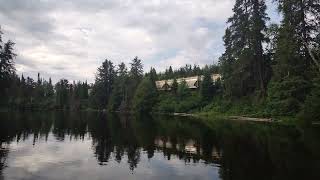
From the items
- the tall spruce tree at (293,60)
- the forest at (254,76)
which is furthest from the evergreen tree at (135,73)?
the tall spruce tree at (293,60)

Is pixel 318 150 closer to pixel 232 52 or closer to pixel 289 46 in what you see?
A: pixel 289 46

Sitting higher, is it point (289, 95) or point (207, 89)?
point (207, 89)

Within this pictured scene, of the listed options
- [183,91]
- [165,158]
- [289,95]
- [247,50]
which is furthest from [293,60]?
[183,91]

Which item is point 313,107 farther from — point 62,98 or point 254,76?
point 62,98

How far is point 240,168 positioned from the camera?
19906 millimetres

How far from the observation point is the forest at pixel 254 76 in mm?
48031

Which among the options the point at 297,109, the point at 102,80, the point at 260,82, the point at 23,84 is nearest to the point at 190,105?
the point at 260,82

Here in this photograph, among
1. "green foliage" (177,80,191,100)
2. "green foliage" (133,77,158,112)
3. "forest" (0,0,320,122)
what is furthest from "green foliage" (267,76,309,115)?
"green foliage" (133,77,158,112)

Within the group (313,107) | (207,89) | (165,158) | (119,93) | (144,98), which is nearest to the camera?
(165,158)

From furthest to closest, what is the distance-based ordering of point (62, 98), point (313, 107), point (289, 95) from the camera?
point (62, 98) < point (289, 95) < point (313, 107)

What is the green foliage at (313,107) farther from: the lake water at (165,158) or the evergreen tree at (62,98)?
→ the evergreen tree at (62,98)

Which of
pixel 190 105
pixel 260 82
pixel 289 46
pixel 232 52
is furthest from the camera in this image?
pixel 190 105

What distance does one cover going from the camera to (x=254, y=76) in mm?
69500

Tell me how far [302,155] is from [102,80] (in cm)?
12203
